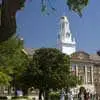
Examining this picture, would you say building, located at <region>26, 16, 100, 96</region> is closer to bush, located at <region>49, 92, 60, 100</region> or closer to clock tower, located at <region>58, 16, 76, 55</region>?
clock tower, located at <region>58, 16, 76, 55</region>

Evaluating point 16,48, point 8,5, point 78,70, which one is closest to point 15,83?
point 16,48

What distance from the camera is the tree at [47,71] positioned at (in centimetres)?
6712

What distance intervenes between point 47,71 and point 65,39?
166ft

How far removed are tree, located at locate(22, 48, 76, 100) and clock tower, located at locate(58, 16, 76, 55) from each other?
4633 centimetres

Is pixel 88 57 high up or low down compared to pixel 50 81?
up

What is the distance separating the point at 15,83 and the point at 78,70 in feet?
138

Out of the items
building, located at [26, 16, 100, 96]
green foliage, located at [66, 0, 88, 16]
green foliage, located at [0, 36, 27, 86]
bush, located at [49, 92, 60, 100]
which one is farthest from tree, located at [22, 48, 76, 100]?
green foliage, located at [66, 0, 88, 16]

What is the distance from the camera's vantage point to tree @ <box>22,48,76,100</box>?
67.1 m

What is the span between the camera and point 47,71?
6838 centimetres

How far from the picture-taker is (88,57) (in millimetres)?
112688

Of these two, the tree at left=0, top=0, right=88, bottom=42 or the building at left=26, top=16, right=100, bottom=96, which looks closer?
the tree at left=0, top=0, right=88, bottom=42

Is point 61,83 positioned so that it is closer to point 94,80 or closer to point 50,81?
point 50,81

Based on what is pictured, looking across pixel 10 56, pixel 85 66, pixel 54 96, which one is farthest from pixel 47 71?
pixel 85 66

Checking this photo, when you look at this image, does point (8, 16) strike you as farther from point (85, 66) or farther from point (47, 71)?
point (85, 66)
